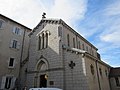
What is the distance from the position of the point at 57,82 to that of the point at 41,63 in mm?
4474

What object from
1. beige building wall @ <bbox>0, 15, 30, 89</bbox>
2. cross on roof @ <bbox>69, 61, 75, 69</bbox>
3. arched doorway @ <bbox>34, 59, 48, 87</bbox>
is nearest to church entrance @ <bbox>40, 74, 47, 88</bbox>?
arched doorway @ <bbox>34, 59, 48, 87</bbox>

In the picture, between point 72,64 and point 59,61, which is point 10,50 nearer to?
point 59,61

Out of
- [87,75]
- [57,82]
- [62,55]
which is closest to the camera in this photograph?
[87,75]

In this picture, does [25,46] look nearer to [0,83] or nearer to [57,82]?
[0,83]

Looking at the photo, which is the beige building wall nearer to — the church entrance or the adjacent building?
the adjacent building

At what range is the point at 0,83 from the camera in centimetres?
1722

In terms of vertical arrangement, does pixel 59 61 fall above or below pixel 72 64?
above

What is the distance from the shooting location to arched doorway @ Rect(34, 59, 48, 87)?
16609 millimetres

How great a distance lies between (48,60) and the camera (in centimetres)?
1673

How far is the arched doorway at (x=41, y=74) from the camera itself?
16.6 meters

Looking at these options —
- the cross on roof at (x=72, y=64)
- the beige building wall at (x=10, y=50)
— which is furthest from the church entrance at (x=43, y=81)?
the beige building wall at (x=10, y=50)

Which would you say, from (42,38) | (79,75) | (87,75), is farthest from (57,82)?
(42,38)

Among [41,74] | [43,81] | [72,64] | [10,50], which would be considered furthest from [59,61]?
[10,50]

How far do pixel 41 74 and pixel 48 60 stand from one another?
2.37 m
